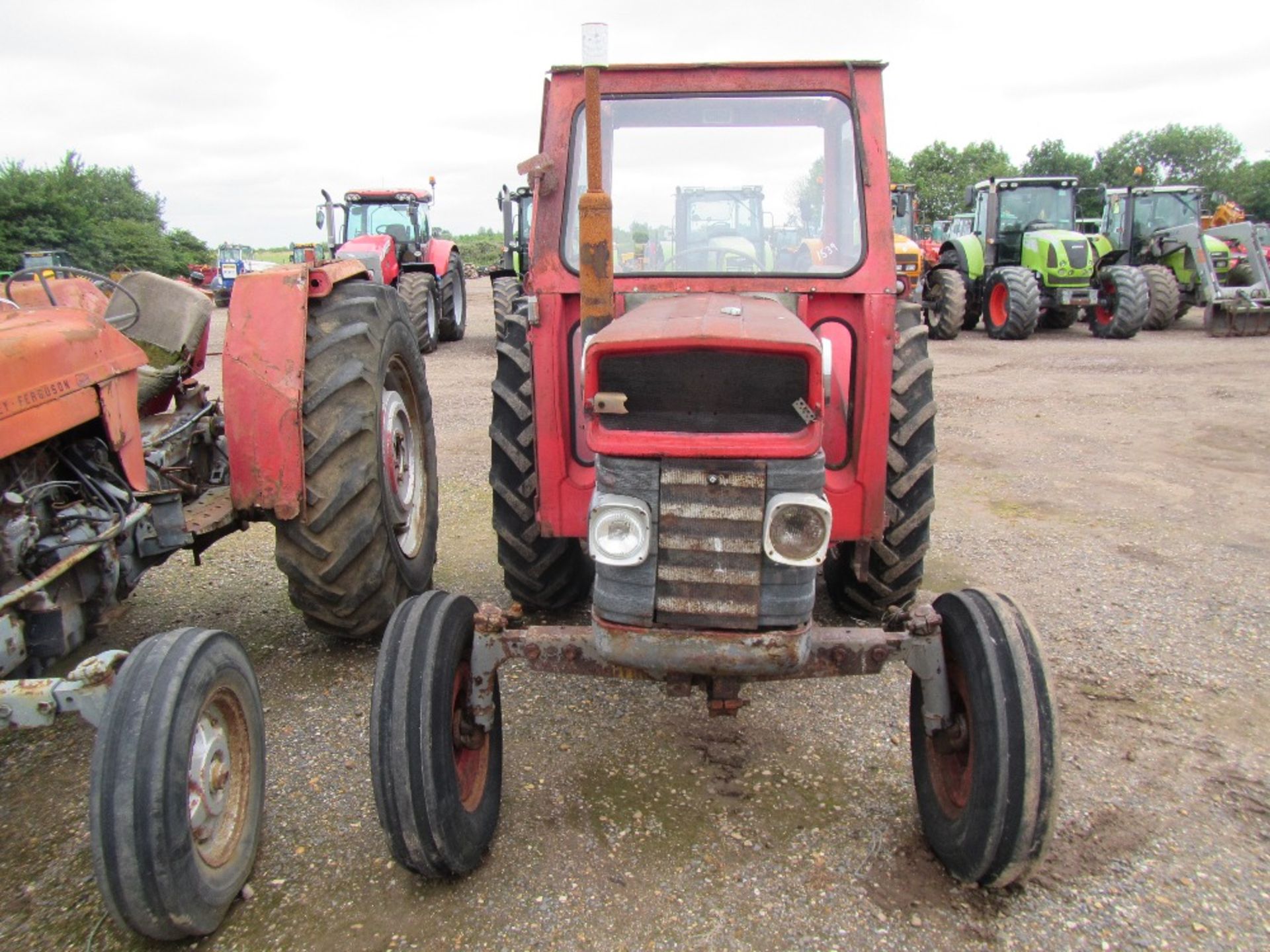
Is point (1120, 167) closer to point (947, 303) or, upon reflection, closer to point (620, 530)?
point (947, 303)

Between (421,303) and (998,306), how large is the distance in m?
9.03

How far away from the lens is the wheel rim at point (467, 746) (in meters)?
2.55

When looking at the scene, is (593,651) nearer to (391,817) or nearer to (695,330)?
(391,817)

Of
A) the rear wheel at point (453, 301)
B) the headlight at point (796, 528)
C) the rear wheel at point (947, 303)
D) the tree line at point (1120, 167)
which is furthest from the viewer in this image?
the tree line at point (1120, 167)

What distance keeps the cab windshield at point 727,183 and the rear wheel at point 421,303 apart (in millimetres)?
9614

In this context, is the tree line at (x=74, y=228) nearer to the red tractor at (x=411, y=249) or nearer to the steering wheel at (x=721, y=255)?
the red tractor at (x=411, y=249)

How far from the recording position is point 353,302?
358cm

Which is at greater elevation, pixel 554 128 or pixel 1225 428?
pixel 554 128

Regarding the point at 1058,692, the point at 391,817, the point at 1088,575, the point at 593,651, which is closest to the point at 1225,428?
the point at 1088,575

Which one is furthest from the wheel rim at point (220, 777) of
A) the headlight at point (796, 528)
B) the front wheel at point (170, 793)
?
the headlight at point (796, 528)

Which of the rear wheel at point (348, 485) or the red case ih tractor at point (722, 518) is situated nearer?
the red case ih tractor at point (722, 518)

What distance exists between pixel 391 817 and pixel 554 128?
231cm

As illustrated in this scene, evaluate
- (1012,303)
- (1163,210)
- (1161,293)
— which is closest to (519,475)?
(1012,303)

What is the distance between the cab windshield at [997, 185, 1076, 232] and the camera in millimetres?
14984
